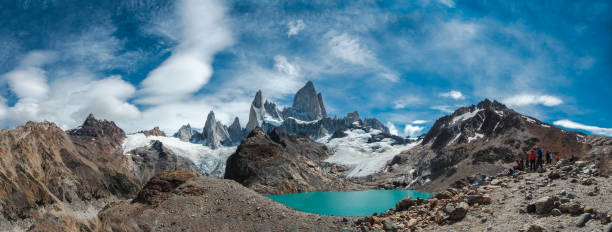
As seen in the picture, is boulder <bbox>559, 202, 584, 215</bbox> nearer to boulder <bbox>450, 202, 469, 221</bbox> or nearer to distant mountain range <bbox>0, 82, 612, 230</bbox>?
boulder <bbox>450, 202, 469, 221</bbox>

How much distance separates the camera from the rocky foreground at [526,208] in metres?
12.5

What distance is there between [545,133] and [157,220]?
92.5 meters

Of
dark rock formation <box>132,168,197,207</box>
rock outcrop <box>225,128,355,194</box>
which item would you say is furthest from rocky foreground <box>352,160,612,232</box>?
rock outcrop <box>225,128,355,194</box>

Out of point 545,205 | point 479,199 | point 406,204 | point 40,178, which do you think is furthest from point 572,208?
point 40,178

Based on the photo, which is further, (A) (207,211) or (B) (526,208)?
(A) (207,211)

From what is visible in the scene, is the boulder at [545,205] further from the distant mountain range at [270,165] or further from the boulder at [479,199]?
the distant mountain range at [270,165]

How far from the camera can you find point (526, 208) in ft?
48.8

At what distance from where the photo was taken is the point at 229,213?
2569 cm

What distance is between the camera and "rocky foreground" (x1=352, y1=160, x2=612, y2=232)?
12516 mm

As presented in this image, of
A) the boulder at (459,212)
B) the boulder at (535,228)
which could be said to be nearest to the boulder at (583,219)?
the boulder at (535,228)

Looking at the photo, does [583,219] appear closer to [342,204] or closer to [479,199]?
[479,199]

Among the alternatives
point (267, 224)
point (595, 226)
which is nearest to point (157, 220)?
point (267, 224)

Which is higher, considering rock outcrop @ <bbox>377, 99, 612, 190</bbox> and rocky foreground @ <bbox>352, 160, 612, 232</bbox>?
rock outcrop @ <bbox>377, 99, 612, 190</bbox>

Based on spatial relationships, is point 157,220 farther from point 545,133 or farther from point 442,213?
point 545,133
